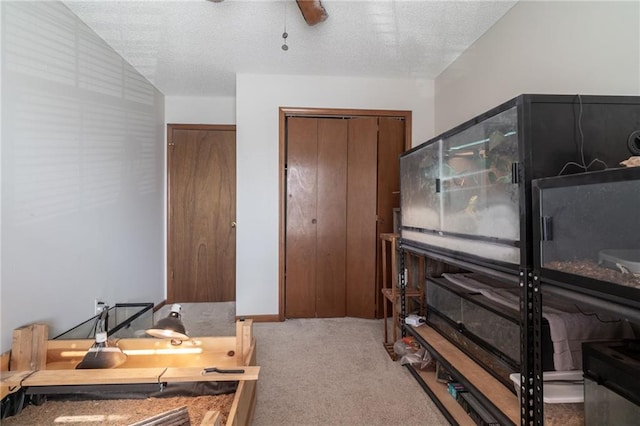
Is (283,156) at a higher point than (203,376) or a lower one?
higher

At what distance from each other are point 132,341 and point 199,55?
7.22 ft

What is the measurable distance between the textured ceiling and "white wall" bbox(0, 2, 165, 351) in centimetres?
27

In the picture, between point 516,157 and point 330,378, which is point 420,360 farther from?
point 516,157

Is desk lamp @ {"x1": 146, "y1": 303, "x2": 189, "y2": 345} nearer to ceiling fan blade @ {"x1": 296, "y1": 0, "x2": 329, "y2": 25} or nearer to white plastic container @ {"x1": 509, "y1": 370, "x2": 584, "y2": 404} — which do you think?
white plastic container @ {"x1": 509, "y1": 370, "x2": 584, "y2": 404}

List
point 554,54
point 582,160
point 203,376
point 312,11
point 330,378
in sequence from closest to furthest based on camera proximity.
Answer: point 582,160 → point 203,376 → point 554,54 → point 312,11 → point 330,378

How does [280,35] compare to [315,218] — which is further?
[315,218]

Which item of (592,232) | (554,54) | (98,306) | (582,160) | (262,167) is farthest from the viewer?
(262,167)

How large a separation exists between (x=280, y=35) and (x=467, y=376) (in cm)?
246

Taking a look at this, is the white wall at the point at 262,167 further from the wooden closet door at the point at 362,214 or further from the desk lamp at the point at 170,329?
the desk lamp at the point at 170,329

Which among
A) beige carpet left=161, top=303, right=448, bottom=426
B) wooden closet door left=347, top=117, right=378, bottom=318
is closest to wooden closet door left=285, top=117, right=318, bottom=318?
beige carpet left=161, top=303, right=448, bottom=426

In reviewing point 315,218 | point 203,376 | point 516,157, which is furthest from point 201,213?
point 516,157

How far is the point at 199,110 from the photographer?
3.73 meters

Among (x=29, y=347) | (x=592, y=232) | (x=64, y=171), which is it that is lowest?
(x=29, y=347)

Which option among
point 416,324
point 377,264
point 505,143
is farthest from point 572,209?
point 377,264
